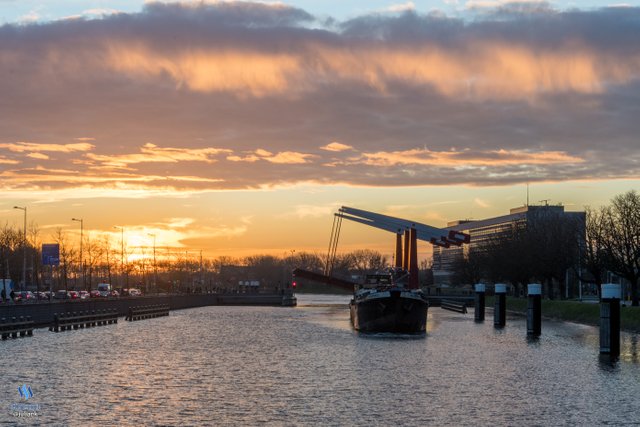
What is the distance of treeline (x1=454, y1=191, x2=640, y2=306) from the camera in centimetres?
9981

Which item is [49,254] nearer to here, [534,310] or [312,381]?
[534,310]

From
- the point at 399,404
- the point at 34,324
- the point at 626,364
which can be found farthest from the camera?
the point at 34,324

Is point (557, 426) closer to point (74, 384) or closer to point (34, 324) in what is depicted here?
point (74, 384)

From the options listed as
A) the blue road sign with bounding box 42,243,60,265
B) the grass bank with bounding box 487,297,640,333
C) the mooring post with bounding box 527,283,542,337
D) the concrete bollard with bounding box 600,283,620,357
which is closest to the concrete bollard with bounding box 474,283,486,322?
the grass bank with bounding box 487,297,640,333

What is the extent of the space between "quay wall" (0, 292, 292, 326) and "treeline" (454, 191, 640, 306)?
41571mm

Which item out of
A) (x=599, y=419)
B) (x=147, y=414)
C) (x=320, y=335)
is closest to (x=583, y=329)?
(x=320, y=335)

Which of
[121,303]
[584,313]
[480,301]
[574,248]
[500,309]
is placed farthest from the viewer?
[574,248]

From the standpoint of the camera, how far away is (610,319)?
54.4 m

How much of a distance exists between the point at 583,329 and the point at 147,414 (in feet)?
195

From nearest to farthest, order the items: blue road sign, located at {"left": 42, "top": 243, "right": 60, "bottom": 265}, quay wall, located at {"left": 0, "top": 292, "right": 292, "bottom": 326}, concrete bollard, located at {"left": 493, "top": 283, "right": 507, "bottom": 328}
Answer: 1. quay wall, located at {"left": 0, "top": 292, "right": 292, "bottom": 326}
2. blue road sign, located at {"left": 42, "top": 243, "right": 60, "bottom": 265}
3. concrete bollard, located at {"left": 493, "top": 283, "right": 507, "bottom": 328}

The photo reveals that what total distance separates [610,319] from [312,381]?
66.7 ft

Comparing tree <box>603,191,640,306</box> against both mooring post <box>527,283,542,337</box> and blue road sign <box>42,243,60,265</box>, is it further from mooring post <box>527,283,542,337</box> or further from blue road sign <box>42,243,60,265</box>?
blue road sign <box>42,243,60,265</box>

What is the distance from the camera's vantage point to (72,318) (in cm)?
7900

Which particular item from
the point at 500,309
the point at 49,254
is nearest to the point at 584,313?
the point at 500,309
